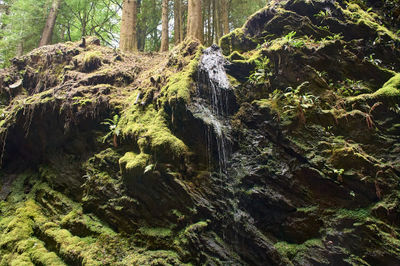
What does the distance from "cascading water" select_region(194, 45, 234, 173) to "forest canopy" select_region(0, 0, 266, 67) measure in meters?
5.09

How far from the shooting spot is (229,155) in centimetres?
611

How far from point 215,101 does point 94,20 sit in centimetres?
1367

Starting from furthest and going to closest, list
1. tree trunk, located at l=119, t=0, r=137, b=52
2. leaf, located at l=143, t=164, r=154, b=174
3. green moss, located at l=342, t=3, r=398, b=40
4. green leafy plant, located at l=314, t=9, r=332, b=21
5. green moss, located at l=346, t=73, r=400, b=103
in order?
tree trunk, located at l=119, t=0, r=137, b=52 < green leafy plant, located at l=314, t=9, r=332, b=21 < green moss, located at l=342, t=3, r=398, b=40 < green moss, located at l=346, t=73, r=400, b=103 < leaf, located at l=143, t=164, r=154, b=174

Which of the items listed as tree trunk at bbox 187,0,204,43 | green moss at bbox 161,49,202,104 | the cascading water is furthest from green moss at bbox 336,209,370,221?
tree trunk at bbox 187,0,204,43

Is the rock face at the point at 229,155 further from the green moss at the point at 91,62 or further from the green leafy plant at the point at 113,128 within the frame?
the green moss at the point at 91,62

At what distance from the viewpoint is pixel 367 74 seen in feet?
22.2

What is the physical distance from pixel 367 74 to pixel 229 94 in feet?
12.8

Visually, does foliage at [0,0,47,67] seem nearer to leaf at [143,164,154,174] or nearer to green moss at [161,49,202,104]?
green moss at [161,49,202,104]

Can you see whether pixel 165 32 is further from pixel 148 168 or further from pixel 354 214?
pixel 354 214

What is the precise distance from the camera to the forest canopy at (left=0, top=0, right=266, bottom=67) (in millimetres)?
12297

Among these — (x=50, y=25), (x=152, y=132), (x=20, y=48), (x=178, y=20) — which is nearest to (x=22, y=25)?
(x=20, y=48)

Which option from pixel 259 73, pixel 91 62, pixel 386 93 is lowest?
pixel 386 93

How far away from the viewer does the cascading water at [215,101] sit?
6.09m

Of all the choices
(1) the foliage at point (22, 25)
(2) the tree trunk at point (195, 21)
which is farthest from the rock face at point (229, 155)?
(1) the foliage at point (22, 25)
